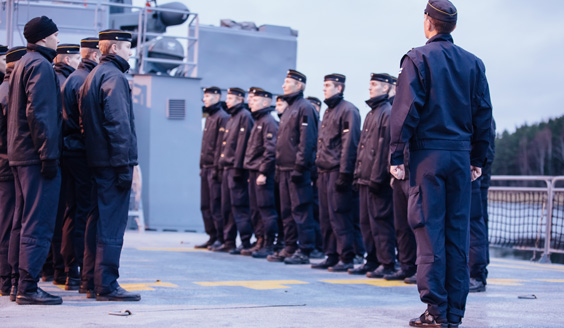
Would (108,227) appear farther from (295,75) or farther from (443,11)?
(295,75)

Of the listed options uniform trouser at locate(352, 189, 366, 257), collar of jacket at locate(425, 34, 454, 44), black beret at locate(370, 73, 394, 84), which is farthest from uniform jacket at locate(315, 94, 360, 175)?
collar of jacket at locate(425, 34, 454, 44)

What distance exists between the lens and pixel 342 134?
27.1 feet

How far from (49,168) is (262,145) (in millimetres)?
4831

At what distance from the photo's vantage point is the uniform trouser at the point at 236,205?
10117 mm

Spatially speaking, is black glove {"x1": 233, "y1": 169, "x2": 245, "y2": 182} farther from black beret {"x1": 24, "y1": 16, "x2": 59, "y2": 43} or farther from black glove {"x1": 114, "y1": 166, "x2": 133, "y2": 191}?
black beret {"x1": 24, "y1": 16, "x2": 59, "y2": 43}

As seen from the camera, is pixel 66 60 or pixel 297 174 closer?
pixel 66 60

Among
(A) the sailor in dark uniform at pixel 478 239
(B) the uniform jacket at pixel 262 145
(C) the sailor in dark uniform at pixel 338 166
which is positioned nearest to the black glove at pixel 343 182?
(C) the sailor in dark uniform at pixel 338 166

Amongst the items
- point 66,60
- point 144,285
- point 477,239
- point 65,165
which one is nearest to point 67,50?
point 66,60

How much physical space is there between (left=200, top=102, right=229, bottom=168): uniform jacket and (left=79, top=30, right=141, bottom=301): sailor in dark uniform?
496 centimetres

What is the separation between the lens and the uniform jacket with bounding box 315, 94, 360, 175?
26.5 feet

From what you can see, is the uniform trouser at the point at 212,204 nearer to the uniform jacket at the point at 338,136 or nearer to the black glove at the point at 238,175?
the black glove at the point at 238,175

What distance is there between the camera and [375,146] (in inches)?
300

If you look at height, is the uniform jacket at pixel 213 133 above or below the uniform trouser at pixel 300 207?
above

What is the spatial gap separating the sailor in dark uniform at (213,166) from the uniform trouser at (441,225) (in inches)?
248
